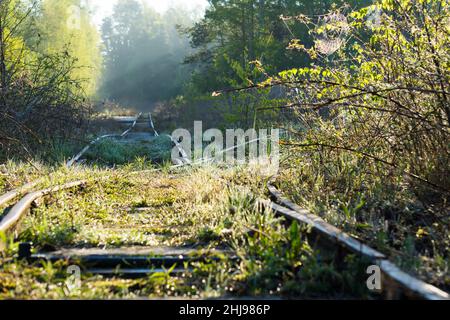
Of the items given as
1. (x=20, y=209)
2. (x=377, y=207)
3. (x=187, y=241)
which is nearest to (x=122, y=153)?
(x=20, y=209)

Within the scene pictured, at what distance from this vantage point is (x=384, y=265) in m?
3.33

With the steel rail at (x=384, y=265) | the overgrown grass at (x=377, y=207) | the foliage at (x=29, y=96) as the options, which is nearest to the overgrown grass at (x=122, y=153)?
the foliage at (x=29, y=96)

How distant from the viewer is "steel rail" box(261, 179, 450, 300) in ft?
9.60

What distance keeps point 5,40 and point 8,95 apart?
1.26 metres

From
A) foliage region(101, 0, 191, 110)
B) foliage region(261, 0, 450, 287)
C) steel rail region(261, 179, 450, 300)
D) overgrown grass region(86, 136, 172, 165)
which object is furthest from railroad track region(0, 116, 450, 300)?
foliage region(101, 0, 191, 110)

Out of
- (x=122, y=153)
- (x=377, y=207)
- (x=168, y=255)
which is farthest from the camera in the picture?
(x=122, y=153)

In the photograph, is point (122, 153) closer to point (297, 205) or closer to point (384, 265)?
point (297, 205)

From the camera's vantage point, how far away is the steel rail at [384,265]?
293 cm

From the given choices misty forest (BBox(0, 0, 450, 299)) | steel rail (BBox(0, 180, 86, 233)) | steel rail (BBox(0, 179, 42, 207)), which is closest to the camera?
misty forest (BBox(0, 0, 450, 299))

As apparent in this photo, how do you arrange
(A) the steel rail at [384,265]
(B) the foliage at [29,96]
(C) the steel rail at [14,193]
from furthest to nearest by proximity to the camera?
(B) the foliage at [29,96] → (C) the steel rail at [14,193] → (A) the steel rail at [384,265]

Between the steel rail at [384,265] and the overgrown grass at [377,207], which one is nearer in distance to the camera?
the steel rail at [384,265]

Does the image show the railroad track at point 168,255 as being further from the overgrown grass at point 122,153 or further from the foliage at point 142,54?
the foliage at point 142,54

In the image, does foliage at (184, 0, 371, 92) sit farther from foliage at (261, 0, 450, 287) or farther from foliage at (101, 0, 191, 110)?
foliage at (101, 0, 191, 110)

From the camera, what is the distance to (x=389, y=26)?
5.91 metres
